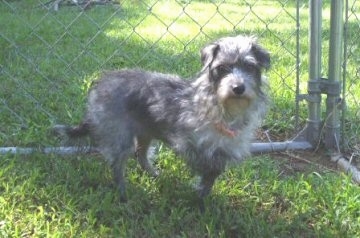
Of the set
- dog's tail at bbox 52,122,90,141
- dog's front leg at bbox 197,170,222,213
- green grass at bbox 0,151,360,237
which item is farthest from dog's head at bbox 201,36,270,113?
dog's tail at bbox 52,122,90,141

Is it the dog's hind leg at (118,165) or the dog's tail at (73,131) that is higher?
the dog's tail at (73,131)

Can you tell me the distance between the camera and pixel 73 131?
3.50 m

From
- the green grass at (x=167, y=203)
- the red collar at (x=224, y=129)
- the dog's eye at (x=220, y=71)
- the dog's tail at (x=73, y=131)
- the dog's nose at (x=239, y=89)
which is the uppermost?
the dog's eye at (x=220, y=71)

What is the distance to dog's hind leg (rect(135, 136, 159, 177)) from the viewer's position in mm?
3424

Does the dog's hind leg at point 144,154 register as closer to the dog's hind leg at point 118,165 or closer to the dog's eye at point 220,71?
the dog's hind leg at point 118,165

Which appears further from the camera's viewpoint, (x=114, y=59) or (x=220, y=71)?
(x=114, y=59)

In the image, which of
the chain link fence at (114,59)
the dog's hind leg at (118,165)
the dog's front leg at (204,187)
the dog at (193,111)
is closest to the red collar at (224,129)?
the dog at (193,111)

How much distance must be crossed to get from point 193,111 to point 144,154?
620 millimetres

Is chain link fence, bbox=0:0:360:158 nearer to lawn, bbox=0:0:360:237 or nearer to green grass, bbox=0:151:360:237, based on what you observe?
lawn, bbox=0:0:360:237

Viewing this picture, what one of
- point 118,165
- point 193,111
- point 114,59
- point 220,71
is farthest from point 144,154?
point 114,59

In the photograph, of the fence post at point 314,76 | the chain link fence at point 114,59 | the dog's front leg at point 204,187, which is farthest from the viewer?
the chain link fence at point 114,59

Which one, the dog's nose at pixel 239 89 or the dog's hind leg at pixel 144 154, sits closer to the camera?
the dog's nose at pixel 239 89

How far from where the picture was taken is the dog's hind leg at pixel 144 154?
342cm

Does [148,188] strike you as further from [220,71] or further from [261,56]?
[261,56]
